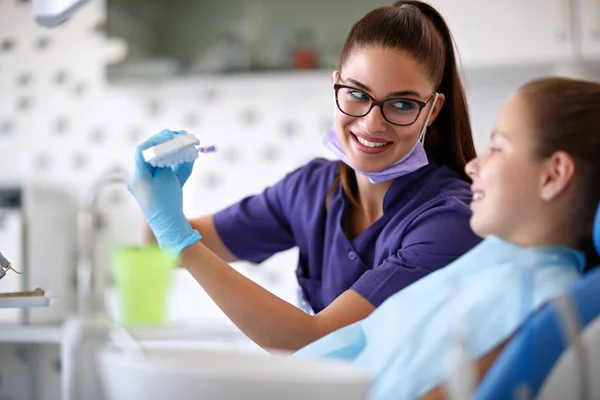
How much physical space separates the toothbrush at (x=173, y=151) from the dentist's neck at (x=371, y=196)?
1.44ft

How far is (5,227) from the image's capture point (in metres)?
2.98

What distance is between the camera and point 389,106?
120 cm

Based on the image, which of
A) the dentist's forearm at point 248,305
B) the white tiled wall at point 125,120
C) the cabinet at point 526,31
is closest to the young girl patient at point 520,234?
the dentist's forearm at point 248,305

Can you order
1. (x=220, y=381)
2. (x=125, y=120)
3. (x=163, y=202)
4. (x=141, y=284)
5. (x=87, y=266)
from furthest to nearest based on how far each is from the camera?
1. (x=125, y=120)
2. (x=163, y=202)
3. (x=141, y=284)
4. (x=87, y=266)
5. (x=220, y=381)

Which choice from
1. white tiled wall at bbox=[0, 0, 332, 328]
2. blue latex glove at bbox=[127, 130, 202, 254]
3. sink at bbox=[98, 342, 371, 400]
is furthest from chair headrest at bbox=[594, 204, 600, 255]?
white tiled wall at bbox=[0, 0, 332, 328]

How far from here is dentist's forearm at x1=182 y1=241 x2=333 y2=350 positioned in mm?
1127

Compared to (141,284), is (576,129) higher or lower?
higher

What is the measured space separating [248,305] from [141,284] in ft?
0.76

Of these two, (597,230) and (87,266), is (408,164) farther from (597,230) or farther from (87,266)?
(87,266)

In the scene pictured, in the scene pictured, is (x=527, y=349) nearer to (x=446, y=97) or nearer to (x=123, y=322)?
(x=123, y=322)

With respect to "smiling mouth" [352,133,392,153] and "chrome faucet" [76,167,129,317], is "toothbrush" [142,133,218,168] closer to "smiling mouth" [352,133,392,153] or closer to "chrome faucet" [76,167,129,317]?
"chrome faucet" [76,167,129,317]

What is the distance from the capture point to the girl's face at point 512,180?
0.87 m

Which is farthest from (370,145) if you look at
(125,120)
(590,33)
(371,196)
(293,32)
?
(125,120)

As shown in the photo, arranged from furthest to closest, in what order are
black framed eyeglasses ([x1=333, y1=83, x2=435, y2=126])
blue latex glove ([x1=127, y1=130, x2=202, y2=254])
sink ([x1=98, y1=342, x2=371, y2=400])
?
1. black framed eyeglasses ([x1=333, y1=83, x2=435, y2=126])
2. blue latex glove ([x1=127, y1=130, x2=202, y2=254])
3. sink ([x1=98, y1=342, x2=371, y2=400])
